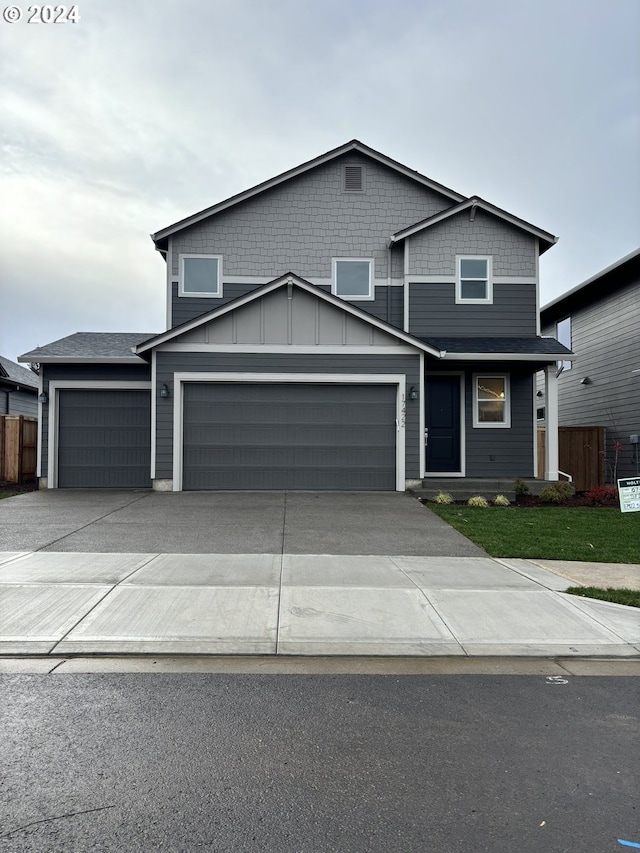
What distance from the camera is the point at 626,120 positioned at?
18906mm

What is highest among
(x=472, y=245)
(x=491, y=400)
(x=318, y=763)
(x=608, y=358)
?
(x=472, y=245)

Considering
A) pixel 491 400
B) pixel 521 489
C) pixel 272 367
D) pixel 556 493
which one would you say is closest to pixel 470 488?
pixel 521 489

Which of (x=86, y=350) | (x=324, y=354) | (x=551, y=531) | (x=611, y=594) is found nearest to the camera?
(x=611, y=594)

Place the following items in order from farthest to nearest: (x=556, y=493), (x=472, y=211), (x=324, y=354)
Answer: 1. (x=472, y=211)
2. (x=324, y=354)
3. (x=556, y=493)

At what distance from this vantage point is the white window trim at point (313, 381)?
13.6 metres

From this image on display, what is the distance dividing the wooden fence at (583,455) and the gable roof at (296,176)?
7.62m

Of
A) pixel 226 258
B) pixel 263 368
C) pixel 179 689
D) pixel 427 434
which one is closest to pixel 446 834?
pixel 179 689

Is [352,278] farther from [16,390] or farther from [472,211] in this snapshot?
[16,390]

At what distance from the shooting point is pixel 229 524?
1007 centimetres

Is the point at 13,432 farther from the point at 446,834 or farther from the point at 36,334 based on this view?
the point at 36,334

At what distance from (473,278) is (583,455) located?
6.32 metres

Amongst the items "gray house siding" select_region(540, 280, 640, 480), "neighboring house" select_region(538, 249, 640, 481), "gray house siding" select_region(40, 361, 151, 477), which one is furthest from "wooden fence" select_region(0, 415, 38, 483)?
"gray house siding" select_region(540, 280, 640, 480)

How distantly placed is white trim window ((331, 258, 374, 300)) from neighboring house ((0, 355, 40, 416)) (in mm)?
13372

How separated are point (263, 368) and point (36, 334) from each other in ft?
119
